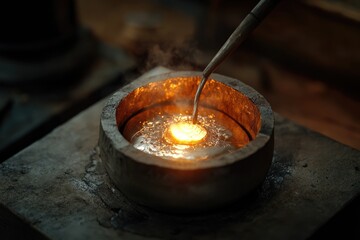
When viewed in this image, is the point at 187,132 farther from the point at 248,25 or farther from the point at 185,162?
the point at 248,25

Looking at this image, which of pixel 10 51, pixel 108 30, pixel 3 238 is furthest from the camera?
pixel 108 30

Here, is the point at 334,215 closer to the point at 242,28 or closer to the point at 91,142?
the point at 242,28

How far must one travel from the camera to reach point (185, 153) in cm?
271

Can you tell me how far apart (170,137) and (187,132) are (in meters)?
0.09

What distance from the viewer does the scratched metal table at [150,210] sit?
2539 mm

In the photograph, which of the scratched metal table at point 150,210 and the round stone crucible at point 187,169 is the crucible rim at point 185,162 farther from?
the scratched metal table at point 150,210

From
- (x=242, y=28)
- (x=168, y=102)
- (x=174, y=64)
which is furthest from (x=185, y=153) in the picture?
(x=174, y=64)

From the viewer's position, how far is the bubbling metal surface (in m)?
2.73

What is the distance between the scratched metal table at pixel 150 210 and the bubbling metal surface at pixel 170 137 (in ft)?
0.81

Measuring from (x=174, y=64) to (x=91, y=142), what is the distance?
4.00 feet

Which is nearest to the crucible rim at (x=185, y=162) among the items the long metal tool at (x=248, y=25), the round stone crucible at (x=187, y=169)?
the round stone crucible at (x=187, y=169)

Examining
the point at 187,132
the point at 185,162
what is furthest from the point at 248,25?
the point at 185,162

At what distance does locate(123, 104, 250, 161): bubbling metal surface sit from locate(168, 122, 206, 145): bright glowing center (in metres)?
0.02

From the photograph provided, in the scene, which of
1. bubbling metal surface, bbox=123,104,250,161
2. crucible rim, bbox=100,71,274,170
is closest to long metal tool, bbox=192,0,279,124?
crucible rim, bbox=100,71,274,170
